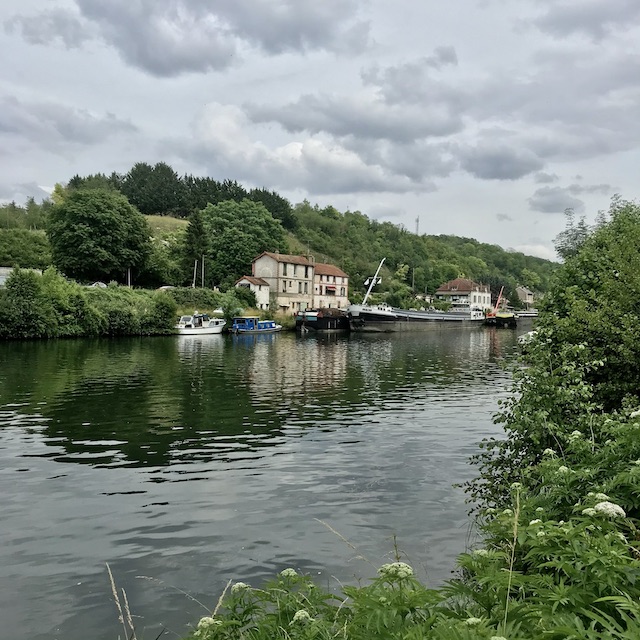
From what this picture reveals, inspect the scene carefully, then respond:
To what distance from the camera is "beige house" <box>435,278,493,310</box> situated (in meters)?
162

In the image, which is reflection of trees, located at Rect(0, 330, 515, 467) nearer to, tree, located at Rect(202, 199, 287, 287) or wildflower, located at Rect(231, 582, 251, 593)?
wildflower, located at Rect(231, 582, 251, 593)

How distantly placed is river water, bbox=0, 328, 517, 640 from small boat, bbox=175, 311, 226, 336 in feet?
129

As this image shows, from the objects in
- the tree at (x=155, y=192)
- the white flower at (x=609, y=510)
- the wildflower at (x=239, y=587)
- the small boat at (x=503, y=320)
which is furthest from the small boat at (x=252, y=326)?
the tree at (x=155, y=192)

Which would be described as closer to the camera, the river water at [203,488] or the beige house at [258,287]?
the river water at [203,488]

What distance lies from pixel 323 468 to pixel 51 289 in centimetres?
5528

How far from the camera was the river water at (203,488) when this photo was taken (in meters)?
9.23

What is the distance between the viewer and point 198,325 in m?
75.3

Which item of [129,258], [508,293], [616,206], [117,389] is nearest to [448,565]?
[616,206]

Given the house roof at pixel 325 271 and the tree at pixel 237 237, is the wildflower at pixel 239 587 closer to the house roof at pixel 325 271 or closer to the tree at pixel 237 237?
the tree at pixel 237 237

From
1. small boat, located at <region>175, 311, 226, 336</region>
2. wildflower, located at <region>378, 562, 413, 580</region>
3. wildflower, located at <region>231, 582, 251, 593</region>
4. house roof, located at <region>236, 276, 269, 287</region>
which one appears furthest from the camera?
house roof, located at <region>236, 276, 269, 287</region>

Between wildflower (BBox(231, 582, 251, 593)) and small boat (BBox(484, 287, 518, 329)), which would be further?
small boat (BBox(484, 287, 518, 329))

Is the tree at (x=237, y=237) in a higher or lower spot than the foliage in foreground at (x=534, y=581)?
higher

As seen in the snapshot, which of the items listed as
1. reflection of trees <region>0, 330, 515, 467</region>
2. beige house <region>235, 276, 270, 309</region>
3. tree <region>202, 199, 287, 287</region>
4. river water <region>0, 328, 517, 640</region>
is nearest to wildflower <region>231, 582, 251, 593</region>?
river water <region>0, 328, 517, 640</region>

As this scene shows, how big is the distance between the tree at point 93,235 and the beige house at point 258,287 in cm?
1919
